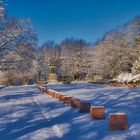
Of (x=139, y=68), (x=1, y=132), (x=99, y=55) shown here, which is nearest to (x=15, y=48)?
(x=139, y=68)

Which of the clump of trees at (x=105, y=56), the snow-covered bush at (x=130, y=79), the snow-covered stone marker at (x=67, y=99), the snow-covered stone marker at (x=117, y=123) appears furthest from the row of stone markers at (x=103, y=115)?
the clump of trees at (x=105, y=56)

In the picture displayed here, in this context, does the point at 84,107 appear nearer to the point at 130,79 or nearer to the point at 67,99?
the point at 67,99

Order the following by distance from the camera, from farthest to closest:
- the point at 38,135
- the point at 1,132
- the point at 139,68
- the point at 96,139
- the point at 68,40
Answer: the point at 68,40, the point at 139,68, the point at 1,132, the point at 38,135, the point at 96,139

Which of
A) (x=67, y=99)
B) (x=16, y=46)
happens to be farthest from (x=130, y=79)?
(x=67, y=99)

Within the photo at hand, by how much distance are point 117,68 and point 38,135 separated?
A: 2359 inches

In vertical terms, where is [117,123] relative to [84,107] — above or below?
below

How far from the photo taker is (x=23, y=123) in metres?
13.7

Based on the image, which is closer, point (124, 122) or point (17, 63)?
point (124, 122)

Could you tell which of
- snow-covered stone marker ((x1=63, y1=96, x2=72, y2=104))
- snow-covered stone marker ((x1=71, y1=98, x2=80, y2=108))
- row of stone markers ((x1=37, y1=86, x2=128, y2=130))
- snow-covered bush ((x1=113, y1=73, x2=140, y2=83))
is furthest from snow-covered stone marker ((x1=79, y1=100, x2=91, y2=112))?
snow-covered bush ((x1=113, y1=73, x2=140, y2=83))

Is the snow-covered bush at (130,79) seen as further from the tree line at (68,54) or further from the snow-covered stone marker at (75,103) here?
the snow-covered stone marker at (75,103)

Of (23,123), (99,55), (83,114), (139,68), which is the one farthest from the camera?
(99,55)

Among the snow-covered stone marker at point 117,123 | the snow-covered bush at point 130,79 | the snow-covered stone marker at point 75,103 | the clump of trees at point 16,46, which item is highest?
the clump of trees at point 16,46

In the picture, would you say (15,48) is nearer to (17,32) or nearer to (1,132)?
(17,32)

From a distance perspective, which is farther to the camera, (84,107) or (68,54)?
(68,54)
